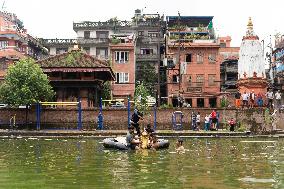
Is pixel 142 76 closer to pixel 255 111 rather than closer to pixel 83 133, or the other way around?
pixel 255 111

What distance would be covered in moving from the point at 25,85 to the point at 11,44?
85.6 feet

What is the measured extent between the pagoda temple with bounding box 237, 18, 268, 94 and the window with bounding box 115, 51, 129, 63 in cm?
2143

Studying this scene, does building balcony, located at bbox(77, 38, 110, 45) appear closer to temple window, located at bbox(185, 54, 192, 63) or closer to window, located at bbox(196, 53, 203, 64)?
temple window, located at bbox(185, 54, 192, 63)

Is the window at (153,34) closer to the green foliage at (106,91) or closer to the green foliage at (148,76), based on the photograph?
the green foliage at (148,76)

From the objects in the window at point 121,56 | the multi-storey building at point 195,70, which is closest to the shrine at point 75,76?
the window at point 121,56

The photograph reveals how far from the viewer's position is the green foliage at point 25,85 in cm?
5038

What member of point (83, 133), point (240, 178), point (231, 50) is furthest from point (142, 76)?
point (240, 178)

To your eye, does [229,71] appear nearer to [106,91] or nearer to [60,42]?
[106,91]

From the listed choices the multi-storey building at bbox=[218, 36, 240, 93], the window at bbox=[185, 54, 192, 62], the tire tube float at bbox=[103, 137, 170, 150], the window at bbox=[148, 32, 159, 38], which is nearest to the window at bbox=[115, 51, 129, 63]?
the window at bbox=[148, 32, 159, 38]

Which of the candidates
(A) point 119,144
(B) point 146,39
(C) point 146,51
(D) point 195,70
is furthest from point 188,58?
(A) point 119,144

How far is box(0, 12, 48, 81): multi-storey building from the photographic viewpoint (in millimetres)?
73562

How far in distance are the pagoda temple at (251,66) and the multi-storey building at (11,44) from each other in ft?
106

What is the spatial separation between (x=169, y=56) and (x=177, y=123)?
2094 centimetres

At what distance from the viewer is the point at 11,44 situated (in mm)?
74688
